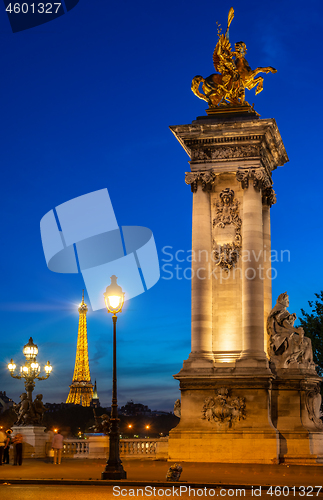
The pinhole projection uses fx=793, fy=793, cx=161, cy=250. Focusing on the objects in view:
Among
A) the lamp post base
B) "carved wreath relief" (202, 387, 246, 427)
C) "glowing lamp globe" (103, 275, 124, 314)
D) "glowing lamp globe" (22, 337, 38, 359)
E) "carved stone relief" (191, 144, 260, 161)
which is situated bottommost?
the lamp post base

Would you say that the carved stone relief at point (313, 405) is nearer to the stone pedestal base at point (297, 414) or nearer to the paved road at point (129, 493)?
the stone pedestal base at point (297, 414)

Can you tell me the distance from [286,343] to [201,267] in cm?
523

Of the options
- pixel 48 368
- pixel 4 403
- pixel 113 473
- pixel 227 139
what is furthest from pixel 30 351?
pixel 4 403

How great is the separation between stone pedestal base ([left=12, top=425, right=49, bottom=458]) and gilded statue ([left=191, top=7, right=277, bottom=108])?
2052 centimetres

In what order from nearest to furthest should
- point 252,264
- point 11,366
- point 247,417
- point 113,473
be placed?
point 113,473 < point 247,417 < point 252,264 < point 11,366

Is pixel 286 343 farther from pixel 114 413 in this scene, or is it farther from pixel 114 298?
pixel 114 413

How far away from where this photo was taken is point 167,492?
70.5 ft

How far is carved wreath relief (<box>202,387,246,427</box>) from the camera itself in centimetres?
3431

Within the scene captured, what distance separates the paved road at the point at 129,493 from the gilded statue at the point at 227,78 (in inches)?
873

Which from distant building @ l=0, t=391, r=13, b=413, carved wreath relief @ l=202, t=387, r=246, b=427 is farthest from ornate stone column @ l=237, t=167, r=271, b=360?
distant building @ l=0, t=391, r=13, b=413

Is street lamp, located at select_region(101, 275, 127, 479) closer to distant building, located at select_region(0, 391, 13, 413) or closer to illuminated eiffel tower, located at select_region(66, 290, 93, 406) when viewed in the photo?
illuminated eiffel tower, located at select_region(66, 290, 93, 406)

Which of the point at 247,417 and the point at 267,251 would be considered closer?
the point at 247,417

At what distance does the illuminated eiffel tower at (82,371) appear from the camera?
146 m

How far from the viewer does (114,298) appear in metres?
26.8
